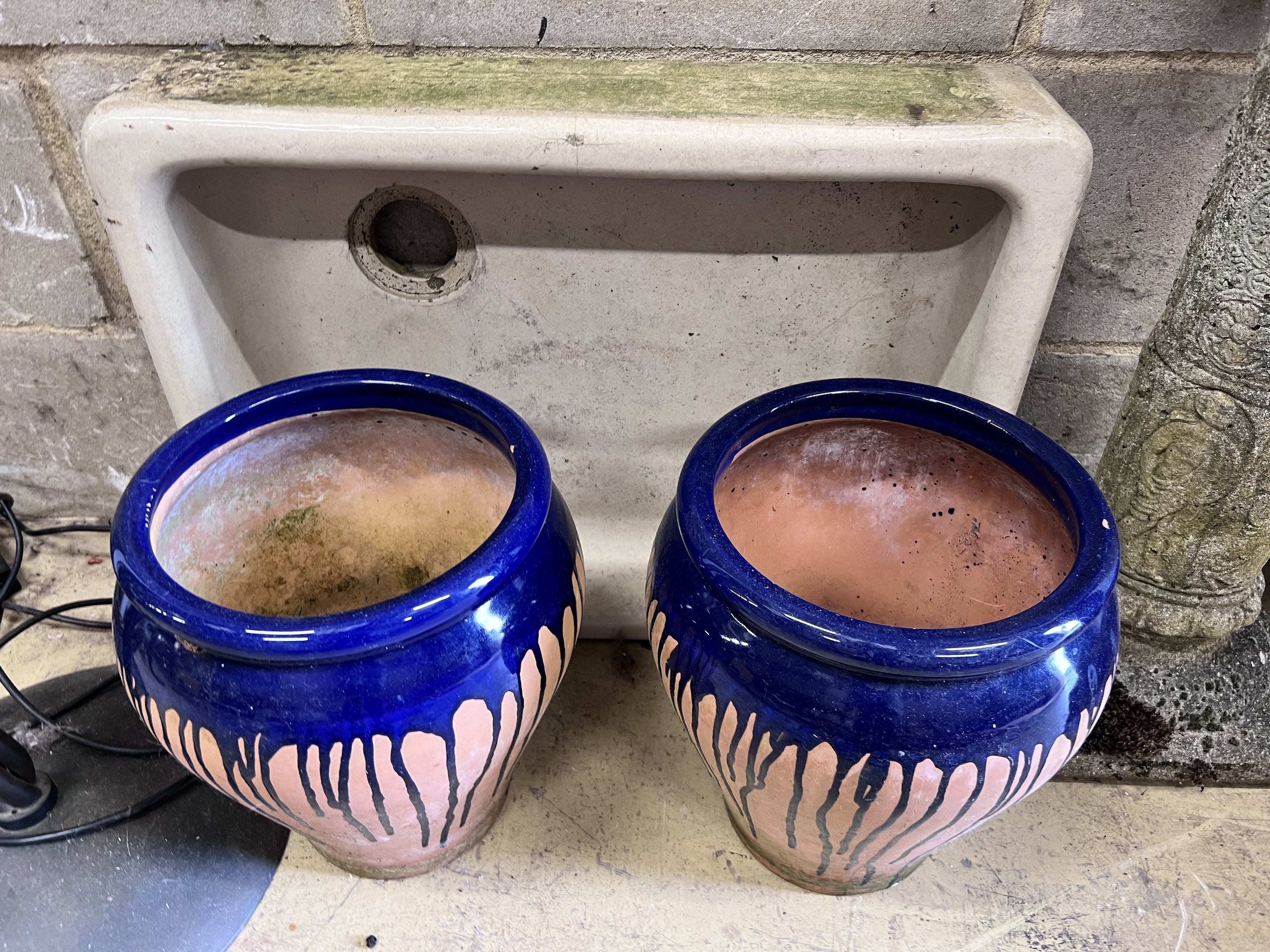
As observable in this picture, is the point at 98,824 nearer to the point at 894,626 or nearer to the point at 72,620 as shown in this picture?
the point at 72,620

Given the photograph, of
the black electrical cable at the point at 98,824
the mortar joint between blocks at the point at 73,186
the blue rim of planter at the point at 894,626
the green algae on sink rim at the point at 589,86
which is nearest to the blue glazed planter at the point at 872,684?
the blue rim of planter at the point at 894,626

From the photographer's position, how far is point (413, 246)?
0.81 metres

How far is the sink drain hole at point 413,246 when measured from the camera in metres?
0.77

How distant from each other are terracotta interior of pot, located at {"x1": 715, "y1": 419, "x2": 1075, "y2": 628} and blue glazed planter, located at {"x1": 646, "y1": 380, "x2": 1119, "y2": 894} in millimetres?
59

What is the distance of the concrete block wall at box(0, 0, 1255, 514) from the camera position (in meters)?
0.73

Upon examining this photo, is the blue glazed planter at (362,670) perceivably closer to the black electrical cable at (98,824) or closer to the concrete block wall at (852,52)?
the black electrical cable at (98,824)

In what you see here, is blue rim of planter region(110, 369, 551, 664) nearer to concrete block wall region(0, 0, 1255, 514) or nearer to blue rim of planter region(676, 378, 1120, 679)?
blue rim of planter region(676, 378, 1120, 679)

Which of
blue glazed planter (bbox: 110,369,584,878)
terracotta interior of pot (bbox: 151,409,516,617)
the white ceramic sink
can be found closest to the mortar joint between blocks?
the white ceramic sink

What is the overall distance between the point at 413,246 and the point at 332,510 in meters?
0.25

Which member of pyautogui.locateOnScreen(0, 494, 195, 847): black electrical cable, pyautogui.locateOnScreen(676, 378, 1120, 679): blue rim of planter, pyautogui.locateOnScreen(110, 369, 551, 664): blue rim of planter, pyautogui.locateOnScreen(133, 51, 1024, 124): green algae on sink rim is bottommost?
pyautogui.locateOnScreen(0, 494, 195, 847): black electrical cable

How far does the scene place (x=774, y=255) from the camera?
768mm

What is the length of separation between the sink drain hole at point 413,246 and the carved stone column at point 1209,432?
579 millimetres

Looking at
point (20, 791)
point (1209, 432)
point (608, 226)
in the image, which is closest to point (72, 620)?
point (20, 791)

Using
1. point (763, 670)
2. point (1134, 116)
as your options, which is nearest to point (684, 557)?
point (763, 670)
